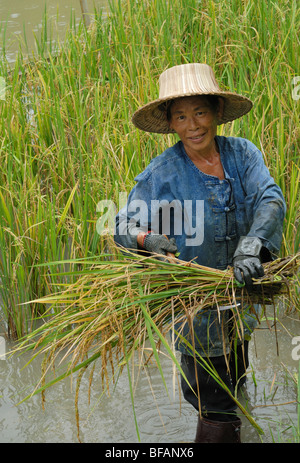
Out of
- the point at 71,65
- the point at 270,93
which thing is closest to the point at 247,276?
the point at 270,93

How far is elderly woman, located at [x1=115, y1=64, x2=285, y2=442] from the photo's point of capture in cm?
218

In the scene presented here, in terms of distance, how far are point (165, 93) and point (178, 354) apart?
1277 mm

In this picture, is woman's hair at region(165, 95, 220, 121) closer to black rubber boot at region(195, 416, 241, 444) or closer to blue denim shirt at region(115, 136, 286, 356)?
blue denim shirt at region(115, 136, 286, 356)

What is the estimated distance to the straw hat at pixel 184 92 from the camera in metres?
2.15

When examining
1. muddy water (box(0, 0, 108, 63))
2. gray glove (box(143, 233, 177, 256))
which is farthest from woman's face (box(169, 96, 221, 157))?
muddy water (box(0, 0, 108, 63))

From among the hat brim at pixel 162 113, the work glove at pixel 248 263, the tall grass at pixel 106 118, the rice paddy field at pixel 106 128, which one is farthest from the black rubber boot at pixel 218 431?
the hat brim at pixel 162 113

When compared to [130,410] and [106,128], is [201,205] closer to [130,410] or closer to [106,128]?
[130,410]

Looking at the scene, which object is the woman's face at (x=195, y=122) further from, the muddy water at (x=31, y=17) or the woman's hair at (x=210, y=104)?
the muddy water at (x=31, y=17)

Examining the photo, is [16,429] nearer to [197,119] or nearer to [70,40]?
[197,119]

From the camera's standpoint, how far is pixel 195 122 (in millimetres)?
2184

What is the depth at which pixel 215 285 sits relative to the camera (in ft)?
6.54

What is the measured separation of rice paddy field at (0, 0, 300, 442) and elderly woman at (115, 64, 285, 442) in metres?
0.25

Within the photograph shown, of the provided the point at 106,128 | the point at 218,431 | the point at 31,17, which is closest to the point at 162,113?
the point at 218,431
